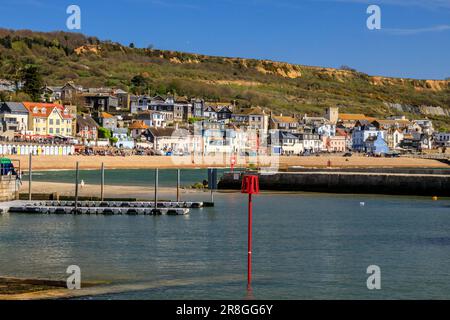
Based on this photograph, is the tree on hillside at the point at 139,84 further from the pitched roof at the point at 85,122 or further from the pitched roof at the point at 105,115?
the pitched roof at the point at 85,122

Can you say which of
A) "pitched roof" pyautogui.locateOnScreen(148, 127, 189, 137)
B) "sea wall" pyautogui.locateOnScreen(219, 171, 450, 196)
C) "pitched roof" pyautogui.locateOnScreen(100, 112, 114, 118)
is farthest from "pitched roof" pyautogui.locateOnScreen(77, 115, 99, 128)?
"sea wall" pyautogui.locateOnScreen(219, 171, 450, 196)

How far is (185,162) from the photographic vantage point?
114 metres

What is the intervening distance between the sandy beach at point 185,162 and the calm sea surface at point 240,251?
5210 centimetres

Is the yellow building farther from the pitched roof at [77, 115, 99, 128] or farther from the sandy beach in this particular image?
the sandy beach

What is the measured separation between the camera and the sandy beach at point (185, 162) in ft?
314

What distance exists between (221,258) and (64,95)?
128 m

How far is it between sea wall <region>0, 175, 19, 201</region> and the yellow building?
71651 mm

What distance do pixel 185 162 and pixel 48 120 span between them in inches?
855

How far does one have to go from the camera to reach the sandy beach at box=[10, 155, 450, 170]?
95.7 metres

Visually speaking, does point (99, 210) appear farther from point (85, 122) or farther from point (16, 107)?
point (85, 122)
